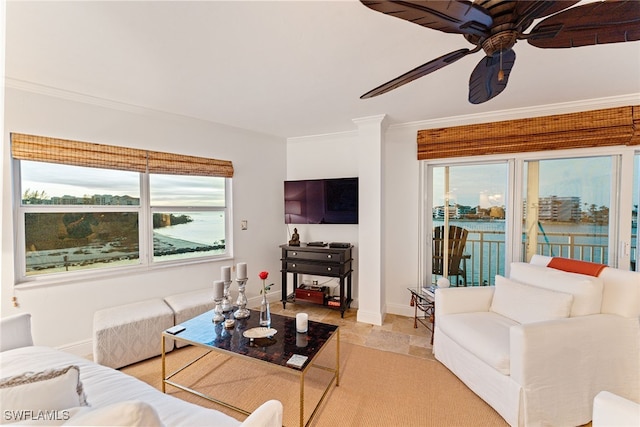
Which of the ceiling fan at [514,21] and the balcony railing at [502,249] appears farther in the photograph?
the balcony railing at [502,249]

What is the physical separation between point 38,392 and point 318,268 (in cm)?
260

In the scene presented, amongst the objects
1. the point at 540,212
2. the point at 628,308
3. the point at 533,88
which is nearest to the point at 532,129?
the point at 533,88

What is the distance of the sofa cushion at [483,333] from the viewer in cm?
162

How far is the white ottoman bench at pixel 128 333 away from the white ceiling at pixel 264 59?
200cm

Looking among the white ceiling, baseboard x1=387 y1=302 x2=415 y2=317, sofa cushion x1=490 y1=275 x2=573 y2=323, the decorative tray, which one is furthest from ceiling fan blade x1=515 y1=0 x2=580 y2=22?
baseboard x1=387 y1=302 x2=415 y2=317

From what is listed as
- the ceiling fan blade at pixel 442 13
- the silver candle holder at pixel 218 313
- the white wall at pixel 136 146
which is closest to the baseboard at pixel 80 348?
the white wall at pixel 136 146

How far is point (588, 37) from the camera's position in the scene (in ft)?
3.52

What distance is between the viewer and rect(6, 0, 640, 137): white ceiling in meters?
1.38

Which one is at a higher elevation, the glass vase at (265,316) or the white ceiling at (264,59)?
the white ceiling at (264,59)

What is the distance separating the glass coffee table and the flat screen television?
1.56m

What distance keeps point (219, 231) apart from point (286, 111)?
1785mm

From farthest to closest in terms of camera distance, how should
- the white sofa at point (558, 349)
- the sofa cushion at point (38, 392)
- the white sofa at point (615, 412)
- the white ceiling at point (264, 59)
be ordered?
the white sofa at point (558, 349)
the white ceiling at point (264, 59)
the white sofa at point (615, 412)
the sofa cushion at point (38, 392)

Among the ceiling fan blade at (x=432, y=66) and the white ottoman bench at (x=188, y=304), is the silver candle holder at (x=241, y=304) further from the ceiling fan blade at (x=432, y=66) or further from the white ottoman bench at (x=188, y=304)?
the ceiling fan blade at (x=432, y=66)

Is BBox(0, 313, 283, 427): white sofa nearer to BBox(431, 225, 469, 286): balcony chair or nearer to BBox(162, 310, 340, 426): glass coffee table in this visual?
BBox(162, 310, 340, 426): glass coffee table
